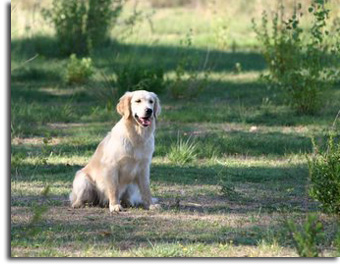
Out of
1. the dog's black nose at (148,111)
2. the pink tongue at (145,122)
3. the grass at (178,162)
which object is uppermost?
the dog's black nose at (148,111)

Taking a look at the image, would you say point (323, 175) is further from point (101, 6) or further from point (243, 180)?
point (101, 6)

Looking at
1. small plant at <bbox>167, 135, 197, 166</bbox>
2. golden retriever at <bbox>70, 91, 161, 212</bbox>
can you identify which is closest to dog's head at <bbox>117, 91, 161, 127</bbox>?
golden retriever at <bbox>70, 91, 161, 212</bbox>

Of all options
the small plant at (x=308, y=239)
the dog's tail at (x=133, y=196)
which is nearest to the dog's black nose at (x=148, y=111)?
the dog's tail at (x=133, y=196)

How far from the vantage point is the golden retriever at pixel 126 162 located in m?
7.74

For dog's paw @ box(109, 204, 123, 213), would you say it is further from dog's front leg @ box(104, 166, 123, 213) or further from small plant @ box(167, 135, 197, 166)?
small plant @ box(167, 135, 197, 166)

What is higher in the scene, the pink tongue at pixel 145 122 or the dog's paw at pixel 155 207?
the pink tongue at pixel 145 122

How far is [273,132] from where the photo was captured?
11531mm

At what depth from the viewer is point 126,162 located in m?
7.77

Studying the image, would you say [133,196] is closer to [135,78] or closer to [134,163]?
[134,163]

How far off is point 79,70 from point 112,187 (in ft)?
23.1

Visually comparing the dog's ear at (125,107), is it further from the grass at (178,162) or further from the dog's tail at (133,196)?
the grass at (178,162)

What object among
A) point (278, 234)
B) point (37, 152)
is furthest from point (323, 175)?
point (37, 152)

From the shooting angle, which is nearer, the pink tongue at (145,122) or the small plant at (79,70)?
the pink tongue at (145,122)

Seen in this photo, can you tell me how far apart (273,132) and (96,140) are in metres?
2.30
